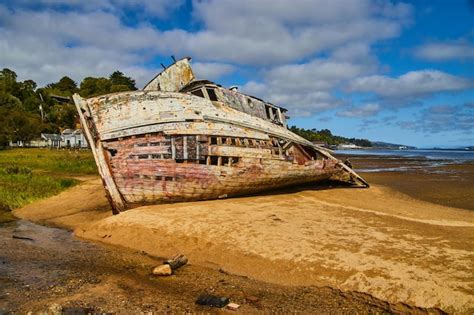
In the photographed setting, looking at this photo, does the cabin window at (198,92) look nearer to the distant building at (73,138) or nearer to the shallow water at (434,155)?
the shallow water at (434,155)

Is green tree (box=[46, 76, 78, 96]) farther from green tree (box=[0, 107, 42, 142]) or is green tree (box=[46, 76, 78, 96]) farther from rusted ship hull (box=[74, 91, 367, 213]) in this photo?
rusted ship hull (box=[74, 91, 367, 213])

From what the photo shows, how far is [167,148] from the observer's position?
10172 millimetres

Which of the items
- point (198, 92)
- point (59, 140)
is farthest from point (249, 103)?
point (59, 140)

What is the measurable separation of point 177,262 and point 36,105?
349 feet

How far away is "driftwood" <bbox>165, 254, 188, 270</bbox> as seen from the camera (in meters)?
6.38

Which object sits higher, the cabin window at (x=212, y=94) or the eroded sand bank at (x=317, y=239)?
the cabin window at (x=212, y=94)

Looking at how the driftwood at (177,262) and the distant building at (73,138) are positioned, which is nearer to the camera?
the driftwood at (177,262)

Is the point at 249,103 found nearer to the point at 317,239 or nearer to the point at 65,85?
the point at 317,239

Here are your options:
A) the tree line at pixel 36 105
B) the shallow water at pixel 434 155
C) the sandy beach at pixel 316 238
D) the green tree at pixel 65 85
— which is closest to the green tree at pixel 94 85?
the tree line at pixel 36 105

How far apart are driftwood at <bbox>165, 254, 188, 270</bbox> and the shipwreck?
12.1ft

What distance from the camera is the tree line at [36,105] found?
225 ft

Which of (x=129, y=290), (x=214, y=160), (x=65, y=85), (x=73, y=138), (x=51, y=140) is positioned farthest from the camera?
(x=65, y=85)

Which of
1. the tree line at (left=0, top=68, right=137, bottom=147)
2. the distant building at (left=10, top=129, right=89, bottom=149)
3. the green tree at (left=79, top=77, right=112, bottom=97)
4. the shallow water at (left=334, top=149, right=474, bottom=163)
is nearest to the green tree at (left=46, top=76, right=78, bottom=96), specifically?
the tree line at (left=0, top=68, right=137, bottom=147)

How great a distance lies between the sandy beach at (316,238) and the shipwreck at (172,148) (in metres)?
0.53
